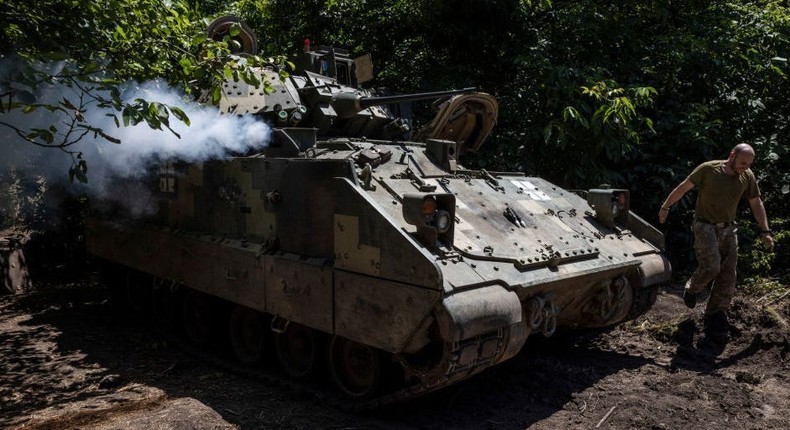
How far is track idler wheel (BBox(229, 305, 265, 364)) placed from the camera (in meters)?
6.35

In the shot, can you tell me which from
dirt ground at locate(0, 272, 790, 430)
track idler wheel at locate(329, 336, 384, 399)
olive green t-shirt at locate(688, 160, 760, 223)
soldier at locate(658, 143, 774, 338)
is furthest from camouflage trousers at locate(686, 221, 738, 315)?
track idler wheel at locate(329, 336, 384, 399)

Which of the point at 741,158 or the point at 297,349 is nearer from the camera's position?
the point at 297,349

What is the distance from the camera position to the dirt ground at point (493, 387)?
15.9ft

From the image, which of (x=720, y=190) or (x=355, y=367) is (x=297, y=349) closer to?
(x=355, y=367)

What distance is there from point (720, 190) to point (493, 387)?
3.11m

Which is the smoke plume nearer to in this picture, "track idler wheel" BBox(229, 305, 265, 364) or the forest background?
the forest background

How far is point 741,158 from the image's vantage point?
6340mm

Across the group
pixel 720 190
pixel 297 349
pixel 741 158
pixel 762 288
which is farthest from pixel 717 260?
pixel 297 349

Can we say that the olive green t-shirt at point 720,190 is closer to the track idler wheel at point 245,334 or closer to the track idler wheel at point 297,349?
the track idler wheel at point 297,349

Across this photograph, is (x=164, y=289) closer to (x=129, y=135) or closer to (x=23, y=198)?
(x=129, y=135)

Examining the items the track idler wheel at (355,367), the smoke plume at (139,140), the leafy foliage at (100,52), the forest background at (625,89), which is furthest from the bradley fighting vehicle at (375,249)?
the forest background at (625,89)

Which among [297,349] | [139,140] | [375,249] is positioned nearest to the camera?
[375,249]

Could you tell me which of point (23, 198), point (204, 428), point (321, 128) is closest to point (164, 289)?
point (321, 128)

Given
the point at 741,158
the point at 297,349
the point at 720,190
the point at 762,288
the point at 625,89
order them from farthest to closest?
1. the point at 625,89
2. the point at 762,288
3. the point at 720,190
4. the point at 741,158
5. the point at 297,349
